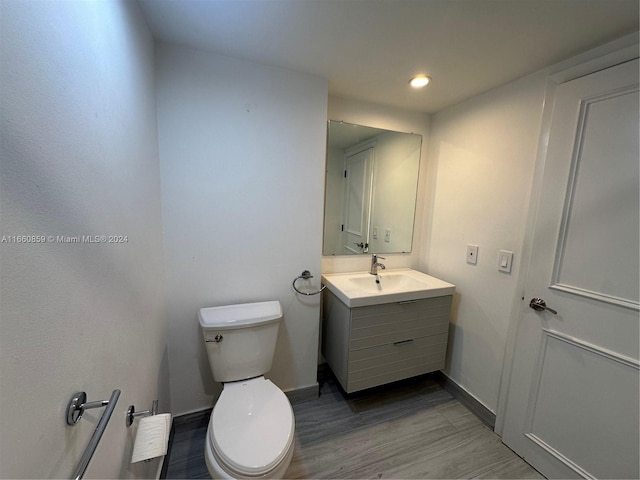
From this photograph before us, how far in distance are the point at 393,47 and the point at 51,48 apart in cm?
126

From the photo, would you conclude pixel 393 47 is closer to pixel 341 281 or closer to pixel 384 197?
pixel 384 197

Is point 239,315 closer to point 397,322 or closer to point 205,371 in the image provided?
point 205,371

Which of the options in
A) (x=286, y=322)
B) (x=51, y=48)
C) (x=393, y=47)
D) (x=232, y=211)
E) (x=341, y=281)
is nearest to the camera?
(x=51, y=48)

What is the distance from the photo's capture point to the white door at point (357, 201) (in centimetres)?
190

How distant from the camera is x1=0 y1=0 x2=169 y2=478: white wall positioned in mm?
419

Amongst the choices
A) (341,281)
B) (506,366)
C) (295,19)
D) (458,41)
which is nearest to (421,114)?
(458,41)

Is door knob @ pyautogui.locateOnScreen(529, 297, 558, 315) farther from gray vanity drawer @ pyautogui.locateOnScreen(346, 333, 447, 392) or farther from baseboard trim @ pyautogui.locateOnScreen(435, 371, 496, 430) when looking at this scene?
baseboard trim @ pyautogui.locateOnScreen(435, 371, 496, 430)

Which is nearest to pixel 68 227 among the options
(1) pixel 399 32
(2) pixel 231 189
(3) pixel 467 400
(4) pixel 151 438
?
(4) pixel 151 438

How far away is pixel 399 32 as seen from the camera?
1.11 metres

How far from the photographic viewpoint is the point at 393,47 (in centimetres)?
121

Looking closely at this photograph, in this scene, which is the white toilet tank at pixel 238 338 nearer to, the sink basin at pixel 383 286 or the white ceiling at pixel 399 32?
the sink basin at pixel 383 286

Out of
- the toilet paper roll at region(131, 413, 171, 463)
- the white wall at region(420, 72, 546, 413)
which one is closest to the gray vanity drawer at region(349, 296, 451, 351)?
the white wall at region(420, 72, 546, 413)

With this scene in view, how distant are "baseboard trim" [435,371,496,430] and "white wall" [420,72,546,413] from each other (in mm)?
36

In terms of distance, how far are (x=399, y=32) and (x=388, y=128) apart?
855 millimetres
